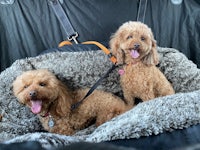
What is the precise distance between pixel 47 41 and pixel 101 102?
570 millimetres

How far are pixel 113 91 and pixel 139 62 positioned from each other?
23 cm

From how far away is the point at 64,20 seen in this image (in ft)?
6.07

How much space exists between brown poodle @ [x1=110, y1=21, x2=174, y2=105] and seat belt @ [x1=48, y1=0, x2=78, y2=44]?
33 cm

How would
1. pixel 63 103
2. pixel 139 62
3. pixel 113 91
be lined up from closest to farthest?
1. pixel 63 103
2. pixel 139 62
3. pixel 113 91

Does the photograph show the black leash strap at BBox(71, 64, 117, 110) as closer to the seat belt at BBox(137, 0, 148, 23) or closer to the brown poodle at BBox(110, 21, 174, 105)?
the brown poodle at BBox(110, 21, 174, 105)

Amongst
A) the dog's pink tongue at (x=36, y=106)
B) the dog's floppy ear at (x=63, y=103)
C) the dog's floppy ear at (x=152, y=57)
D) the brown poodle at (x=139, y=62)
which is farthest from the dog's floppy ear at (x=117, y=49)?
the dog's pink tongue at (x=36, y=106)

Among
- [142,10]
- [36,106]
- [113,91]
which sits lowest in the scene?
[113,91]

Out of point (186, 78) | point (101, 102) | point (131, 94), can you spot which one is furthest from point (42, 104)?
point (186, 78)

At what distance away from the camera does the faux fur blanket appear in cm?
107

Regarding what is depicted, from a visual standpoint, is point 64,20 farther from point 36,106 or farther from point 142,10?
point 36,106

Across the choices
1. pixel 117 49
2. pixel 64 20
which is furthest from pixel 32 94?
pixel 64 20

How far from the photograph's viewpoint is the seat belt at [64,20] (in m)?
1.84

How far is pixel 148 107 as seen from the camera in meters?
1.20

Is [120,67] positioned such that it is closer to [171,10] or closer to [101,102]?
[101,102]
